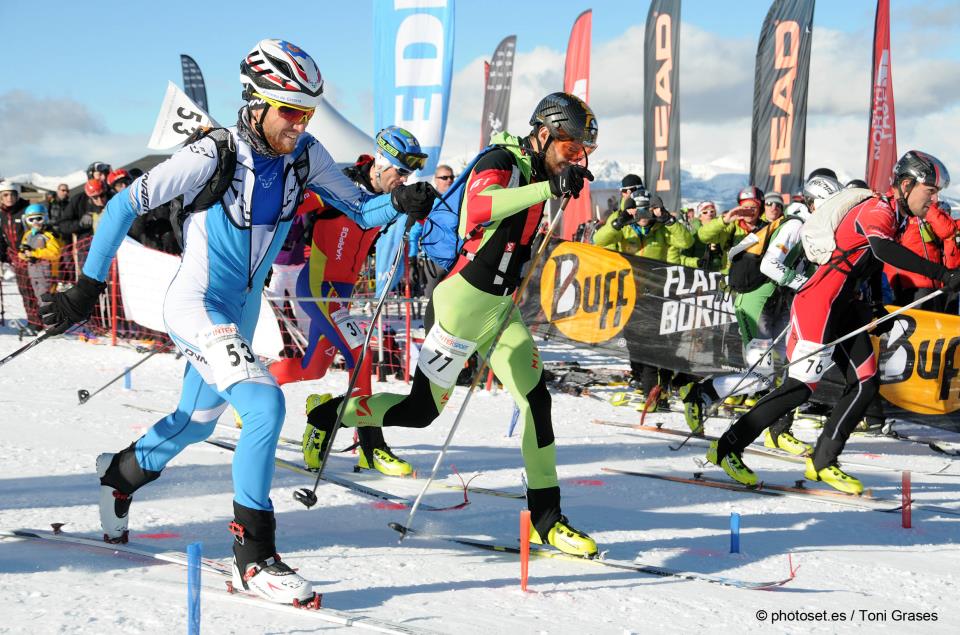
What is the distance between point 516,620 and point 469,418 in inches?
199

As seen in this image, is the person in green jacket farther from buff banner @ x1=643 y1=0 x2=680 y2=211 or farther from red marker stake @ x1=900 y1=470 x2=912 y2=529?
buff banner @ x1=643 y1=0 x2=680 y2=211

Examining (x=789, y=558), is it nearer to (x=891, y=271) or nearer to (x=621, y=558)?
(x=621, y=558)

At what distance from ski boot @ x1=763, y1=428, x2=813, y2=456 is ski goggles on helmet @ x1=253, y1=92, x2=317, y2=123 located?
526 centimetres

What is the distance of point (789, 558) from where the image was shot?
14.6ft

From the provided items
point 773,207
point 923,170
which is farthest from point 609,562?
point 773,207

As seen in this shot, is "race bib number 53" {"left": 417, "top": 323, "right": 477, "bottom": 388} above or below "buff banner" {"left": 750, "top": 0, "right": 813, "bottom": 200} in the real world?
below

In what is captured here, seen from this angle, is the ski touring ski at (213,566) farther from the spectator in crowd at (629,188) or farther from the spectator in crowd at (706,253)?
the spectator in crowd at (706,253)

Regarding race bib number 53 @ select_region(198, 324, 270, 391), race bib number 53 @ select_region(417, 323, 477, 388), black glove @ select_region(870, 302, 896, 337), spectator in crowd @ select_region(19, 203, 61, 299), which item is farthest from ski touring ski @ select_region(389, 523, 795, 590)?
spectator in crowd @ select_region(19, 203, 61, 299)

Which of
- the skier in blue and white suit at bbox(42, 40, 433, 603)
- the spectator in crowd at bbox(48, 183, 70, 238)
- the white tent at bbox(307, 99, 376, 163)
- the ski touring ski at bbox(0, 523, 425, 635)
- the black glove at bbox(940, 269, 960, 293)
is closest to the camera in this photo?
the ski touring ski at bbox(0, 523, 425, 635)

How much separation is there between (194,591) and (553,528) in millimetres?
2001

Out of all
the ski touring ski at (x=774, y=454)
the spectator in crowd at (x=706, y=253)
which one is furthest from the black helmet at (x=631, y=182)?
the ski touring ski at (x=774, y=454)

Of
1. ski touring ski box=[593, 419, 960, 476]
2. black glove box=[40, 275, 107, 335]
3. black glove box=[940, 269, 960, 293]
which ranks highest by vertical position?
black glove box=[940, 269, 960, 293]

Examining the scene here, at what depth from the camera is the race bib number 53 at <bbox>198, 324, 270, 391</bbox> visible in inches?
135

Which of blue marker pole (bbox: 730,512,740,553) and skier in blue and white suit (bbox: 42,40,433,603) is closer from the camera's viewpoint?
skier in blue and white suit (bbox: 42,40,433,603)
